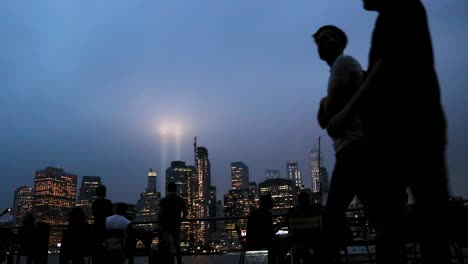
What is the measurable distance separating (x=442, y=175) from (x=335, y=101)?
826mm

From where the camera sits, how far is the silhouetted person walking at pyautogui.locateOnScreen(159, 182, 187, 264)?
6621 mm

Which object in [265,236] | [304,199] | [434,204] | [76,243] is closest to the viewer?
[434,204]

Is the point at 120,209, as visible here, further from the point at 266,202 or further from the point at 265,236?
the point at 265,236

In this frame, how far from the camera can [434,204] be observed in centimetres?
164

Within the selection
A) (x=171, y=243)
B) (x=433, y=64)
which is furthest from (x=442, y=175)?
(x=171, y=243)

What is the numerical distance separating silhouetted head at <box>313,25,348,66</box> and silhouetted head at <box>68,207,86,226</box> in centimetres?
511

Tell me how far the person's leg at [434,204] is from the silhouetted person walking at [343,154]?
1.55 ft

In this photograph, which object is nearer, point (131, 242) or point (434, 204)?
point (434, 204)

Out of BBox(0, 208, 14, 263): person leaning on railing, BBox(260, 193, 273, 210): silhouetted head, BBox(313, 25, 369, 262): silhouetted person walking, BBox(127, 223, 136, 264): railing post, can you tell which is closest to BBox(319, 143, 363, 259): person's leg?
BBox(313, 25, 369, 262): silhouetted person walking

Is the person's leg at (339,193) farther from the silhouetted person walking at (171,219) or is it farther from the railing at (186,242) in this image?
the silhouetted person walking at (171,219)

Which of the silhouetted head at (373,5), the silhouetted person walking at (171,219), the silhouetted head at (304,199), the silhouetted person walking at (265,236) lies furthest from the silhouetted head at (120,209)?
the silhouetted head at (373,5)

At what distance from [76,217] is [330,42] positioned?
5336 mm

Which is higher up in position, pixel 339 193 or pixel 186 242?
pixel 339 193

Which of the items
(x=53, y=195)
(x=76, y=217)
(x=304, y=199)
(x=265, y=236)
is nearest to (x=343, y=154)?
(x=265, y=236)
